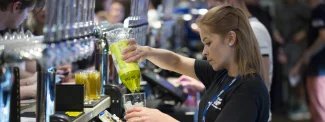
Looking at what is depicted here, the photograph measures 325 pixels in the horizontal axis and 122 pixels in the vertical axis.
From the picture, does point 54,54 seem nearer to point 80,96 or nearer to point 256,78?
point 80,96

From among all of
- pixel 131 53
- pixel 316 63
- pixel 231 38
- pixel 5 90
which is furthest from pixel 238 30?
pixel 316 63

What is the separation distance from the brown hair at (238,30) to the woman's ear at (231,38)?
0.01m

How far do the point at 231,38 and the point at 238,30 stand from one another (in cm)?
5

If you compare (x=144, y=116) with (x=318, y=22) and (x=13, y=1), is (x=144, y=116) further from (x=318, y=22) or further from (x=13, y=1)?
(x=318, y=22)

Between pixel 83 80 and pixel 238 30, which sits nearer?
pixel 238 30

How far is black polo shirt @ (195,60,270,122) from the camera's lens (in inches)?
102

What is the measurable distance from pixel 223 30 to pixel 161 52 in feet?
2.40

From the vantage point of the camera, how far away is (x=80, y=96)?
2.70 m

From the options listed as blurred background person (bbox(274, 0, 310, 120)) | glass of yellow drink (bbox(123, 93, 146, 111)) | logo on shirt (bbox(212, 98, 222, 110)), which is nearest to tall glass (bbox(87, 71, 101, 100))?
glass of yellow drink (bbox(123, 93, 146, 111))

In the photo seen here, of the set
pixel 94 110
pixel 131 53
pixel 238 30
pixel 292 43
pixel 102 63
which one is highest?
pixel 238 30

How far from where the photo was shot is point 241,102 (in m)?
2.61

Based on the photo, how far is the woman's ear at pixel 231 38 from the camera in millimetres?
2721

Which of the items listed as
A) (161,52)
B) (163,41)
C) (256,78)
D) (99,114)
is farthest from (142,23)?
(163,41)

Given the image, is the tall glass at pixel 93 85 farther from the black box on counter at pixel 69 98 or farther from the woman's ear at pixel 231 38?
the woman's ear at pixel 231 38
